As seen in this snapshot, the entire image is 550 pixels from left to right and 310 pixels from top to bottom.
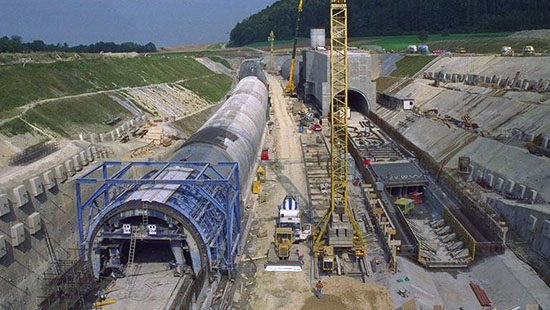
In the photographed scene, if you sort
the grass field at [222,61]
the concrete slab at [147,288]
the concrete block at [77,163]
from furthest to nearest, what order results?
the grass field at [222,61], the concrete block at [77,163], the concrete slab at [147,288]

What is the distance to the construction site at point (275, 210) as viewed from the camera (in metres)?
17.2

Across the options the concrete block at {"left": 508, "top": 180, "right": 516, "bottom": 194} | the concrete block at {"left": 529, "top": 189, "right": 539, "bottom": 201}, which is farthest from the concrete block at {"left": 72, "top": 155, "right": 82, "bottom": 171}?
the concrete block at {"left": 529, "top": 189, "right": 539, "bottom": 201}

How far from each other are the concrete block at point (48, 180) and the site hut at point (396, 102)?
129ft

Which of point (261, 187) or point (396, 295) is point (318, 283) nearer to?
point (396, 295)

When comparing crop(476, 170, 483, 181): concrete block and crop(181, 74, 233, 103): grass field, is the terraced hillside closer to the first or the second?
crop(181, 74, 233, 103): grass field

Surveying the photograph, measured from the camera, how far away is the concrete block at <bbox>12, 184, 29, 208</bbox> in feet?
59.8

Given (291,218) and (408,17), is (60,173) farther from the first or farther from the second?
Answer: (408,17)

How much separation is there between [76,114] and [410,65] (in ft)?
171

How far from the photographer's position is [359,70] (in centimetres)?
5281

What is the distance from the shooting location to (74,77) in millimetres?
44156

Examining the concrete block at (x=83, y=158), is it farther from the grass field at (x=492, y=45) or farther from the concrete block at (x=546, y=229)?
the grass field at (x=492, y=45)

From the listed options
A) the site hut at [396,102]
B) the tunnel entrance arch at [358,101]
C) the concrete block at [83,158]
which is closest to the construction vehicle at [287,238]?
the concrete block at [83,158]

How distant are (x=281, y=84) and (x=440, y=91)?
38971mm

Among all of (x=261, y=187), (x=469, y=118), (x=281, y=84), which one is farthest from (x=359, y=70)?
(x=281, y=84)
